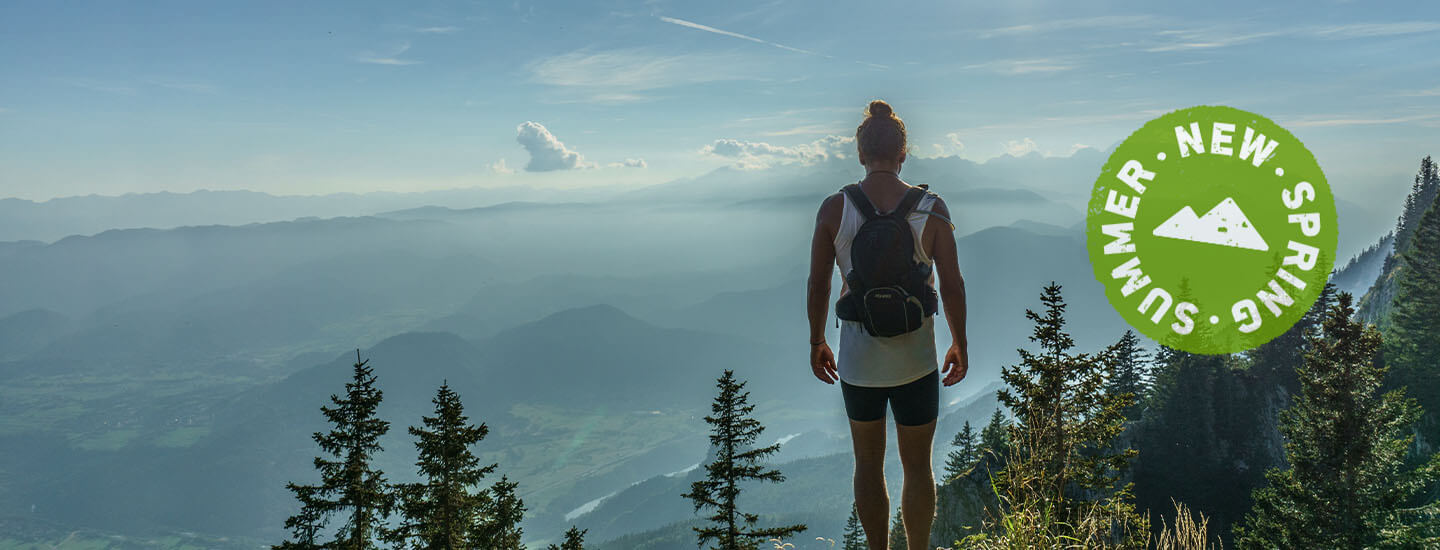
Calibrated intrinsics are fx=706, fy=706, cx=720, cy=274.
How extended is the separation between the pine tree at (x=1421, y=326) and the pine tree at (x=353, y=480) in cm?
5116

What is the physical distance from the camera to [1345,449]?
21203mm

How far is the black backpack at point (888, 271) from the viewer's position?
14.9 feet

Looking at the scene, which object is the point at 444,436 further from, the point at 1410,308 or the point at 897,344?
the point at 1410,308

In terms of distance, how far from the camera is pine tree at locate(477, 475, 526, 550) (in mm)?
17922

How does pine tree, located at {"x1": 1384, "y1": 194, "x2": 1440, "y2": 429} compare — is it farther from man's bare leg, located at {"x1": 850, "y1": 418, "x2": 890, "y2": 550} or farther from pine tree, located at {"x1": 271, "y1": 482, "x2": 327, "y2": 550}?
pine tree, located at {"x1": 271, "y1": 482, "x2": 327, "y2": 550}

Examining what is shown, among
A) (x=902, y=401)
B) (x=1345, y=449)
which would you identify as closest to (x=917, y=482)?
(x=902, y=401)

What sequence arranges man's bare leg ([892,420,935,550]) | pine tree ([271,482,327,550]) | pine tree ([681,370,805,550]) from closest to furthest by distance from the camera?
man's bare leg ([892,420,935,550])
pine tree ([681,370,805,550])
pine tree ([271,482,327,550])

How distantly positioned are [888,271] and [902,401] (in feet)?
3.05

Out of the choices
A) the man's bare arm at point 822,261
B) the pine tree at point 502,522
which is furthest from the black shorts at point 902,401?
the pine tree at point 502,522

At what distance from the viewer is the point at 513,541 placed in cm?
2019

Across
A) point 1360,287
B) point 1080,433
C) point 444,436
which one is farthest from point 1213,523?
point 1360,287

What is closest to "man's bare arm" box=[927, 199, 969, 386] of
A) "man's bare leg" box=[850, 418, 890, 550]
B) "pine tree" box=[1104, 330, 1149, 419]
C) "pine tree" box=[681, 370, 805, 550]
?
"man's bare leg" box=[850, 418, 890, 550]

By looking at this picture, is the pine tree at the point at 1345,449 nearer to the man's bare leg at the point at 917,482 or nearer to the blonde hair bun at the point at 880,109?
the man's bare leg at the point at 917,482

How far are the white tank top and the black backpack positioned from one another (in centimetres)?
6
